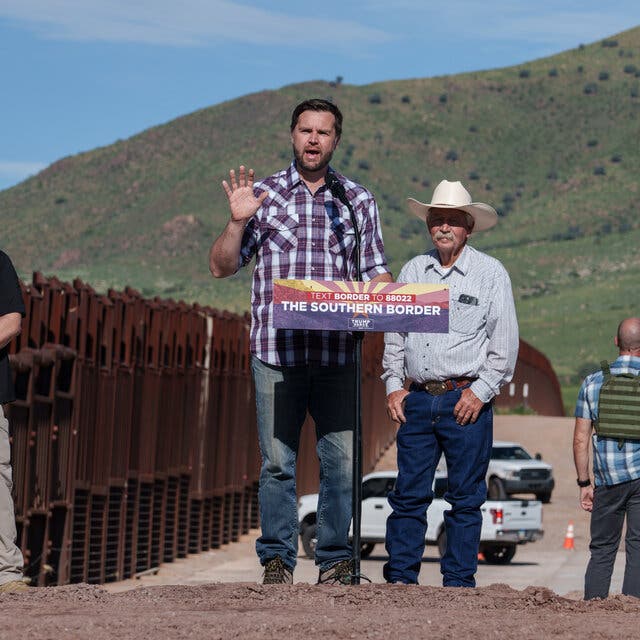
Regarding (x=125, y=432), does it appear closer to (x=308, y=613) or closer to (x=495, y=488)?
(x=308, y=613)

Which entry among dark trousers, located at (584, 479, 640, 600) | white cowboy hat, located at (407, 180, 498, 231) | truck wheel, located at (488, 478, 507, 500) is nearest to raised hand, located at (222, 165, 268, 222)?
white cowboy hat, located at (407, 180, 498, 231)

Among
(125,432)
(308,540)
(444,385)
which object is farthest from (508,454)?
(444,385)

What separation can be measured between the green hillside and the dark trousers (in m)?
108

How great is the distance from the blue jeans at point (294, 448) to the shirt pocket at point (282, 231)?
616 mm

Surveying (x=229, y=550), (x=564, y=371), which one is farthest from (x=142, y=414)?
(x=564, y=371)

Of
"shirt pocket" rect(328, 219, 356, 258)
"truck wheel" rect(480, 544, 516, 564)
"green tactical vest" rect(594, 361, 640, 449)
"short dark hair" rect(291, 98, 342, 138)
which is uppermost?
"short dark hair" rect(291, 98, 342, 138)

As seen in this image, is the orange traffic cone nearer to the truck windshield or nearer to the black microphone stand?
the truck windshield

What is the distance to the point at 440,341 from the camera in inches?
360

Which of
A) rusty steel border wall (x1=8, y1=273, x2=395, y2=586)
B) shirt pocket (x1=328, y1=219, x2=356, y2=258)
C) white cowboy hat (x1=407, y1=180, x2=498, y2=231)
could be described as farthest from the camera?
rusty steel border wall (x1=8, y1=273, x2=395, y2=586)

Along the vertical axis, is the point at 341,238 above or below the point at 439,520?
above

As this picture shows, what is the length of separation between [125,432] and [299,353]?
10.1 metres

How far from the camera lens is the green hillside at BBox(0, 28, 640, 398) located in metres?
138

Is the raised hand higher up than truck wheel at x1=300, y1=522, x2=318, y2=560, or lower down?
higher up

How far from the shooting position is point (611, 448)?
32.9 ft
